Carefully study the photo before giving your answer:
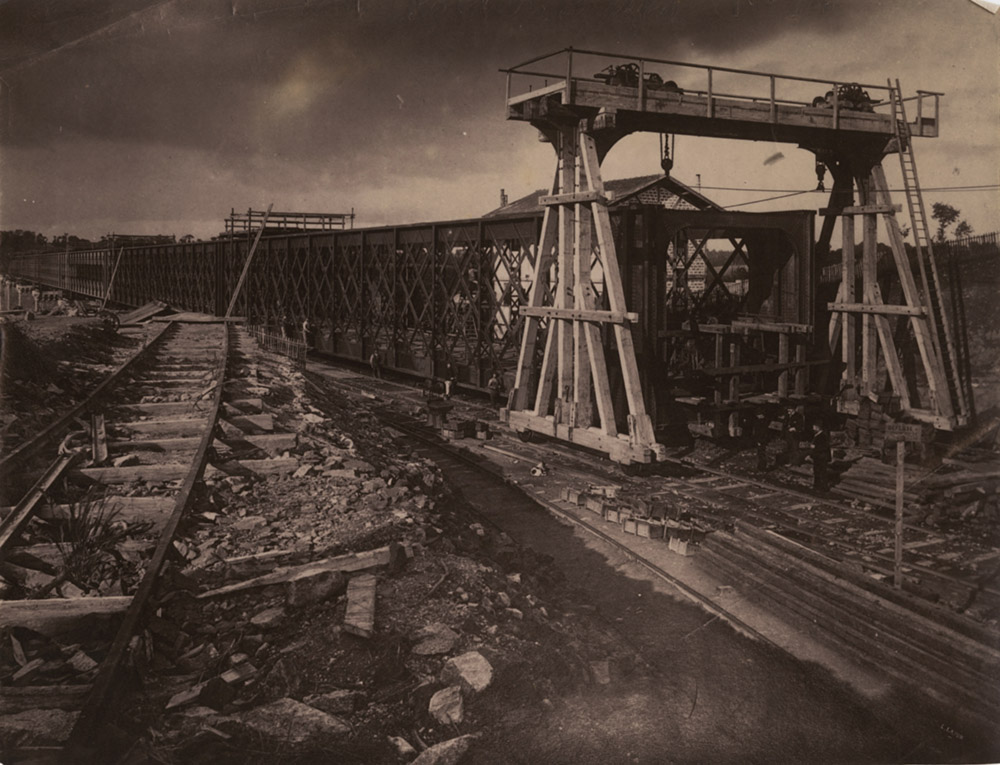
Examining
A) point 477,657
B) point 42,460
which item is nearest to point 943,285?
point 477,657

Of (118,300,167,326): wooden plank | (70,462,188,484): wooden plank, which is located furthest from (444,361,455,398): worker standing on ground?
(118,300,167,326): wooden plank

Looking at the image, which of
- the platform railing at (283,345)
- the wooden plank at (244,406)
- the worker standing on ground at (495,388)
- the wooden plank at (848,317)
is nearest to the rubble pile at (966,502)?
the wooden plank at (848,317)

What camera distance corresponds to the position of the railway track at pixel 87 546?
3.54 meters

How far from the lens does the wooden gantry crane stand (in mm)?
10016

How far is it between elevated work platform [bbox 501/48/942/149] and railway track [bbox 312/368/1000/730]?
4.97 m

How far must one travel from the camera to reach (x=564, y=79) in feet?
32.3

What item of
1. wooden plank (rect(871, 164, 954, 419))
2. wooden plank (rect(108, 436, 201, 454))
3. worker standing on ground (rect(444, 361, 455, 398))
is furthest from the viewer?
worker standing on ground (rect(444, 361, 455, 398))

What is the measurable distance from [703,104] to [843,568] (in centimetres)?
710

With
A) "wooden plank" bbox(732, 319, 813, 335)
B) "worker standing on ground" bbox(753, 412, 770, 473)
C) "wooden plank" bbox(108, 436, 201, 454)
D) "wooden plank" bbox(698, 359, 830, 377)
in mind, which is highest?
"wooden plank" bbox(732, 319, 813, 335)

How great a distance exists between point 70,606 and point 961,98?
9.68m

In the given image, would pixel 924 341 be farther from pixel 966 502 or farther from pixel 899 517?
pixel 899 517

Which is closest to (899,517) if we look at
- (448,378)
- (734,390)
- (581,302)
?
(734,390)

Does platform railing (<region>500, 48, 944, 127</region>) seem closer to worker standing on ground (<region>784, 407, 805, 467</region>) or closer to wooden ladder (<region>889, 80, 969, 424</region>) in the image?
wooden ladder (<region>889, 80, 969, 424</region>)

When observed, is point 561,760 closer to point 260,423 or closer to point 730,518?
point 730,518
